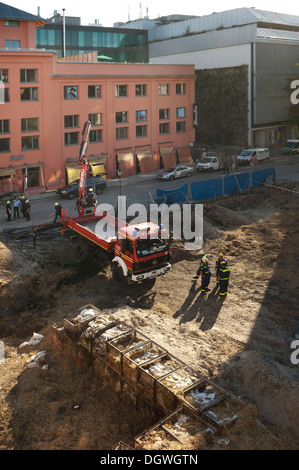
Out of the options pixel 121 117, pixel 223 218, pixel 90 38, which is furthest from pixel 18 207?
pixel 90 38

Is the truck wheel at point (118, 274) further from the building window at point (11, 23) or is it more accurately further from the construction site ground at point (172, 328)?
the building window at point (11, 23)

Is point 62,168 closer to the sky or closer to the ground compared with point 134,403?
closer to the sky

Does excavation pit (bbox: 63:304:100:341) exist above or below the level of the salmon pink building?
below

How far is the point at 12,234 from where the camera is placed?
1153 inches

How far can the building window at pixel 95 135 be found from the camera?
156 ft

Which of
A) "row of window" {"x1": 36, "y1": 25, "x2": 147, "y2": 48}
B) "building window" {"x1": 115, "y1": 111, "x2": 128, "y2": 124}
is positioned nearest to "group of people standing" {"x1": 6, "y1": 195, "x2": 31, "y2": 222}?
"building window" {"x1": 115, "y1": 111, "x2": 128, "y2": 124}

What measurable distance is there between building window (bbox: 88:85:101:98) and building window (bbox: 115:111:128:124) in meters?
2.85

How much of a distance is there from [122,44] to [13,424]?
2926 inches

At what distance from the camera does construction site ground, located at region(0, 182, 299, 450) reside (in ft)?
41.8

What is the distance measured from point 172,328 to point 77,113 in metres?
32.0

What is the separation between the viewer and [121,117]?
4953cm

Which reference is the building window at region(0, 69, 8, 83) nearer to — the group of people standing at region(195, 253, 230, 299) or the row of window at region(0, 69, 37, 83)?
the row of window at region(0, 69, 37, 83)
